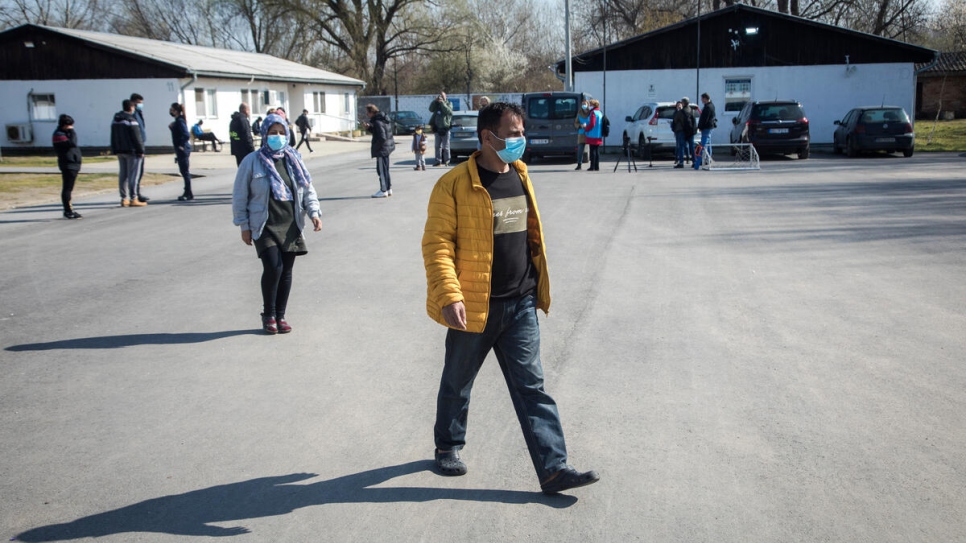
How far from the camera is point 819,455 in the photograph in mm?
4586

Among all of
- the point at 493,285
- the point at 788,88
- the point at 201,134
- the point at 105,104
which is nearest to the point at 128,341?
the point at 493,285

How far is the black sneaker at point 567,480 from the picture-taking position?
4078 millimetres

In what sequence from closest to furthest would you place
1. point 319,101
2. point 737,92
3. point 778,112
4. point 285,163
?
point 285,163, point 778,112, point 737,92, point 319,101

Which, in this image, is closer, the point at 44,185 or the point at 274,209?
the point at 274,209

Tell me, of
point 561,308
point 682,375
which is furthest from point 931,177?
point 682,375

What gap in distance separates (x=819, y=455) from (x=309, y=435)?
2.76 metres

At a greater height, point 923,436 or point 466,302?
point 466,302

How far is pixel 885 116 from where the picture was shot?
2550 cm

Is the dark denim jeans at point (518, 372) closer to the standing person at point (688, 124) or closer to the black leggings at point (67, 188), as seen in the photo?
the black leggings at point (67, 188)

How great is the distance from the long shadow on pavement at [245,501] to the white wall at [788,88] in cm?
2956

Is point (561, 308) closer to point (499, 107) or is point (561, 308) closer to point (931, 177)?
point (499, 107)

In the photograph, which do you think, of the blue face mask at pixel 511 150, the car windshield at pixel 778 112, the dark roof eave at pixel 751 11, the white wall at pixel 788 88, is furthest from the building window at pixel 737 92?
the blue face mask at pixel 511 150

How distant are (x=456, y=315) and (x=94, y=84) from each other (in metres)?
36.3

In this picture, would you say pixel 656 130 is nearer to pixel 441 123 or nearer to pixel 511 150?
pixel 441 123
